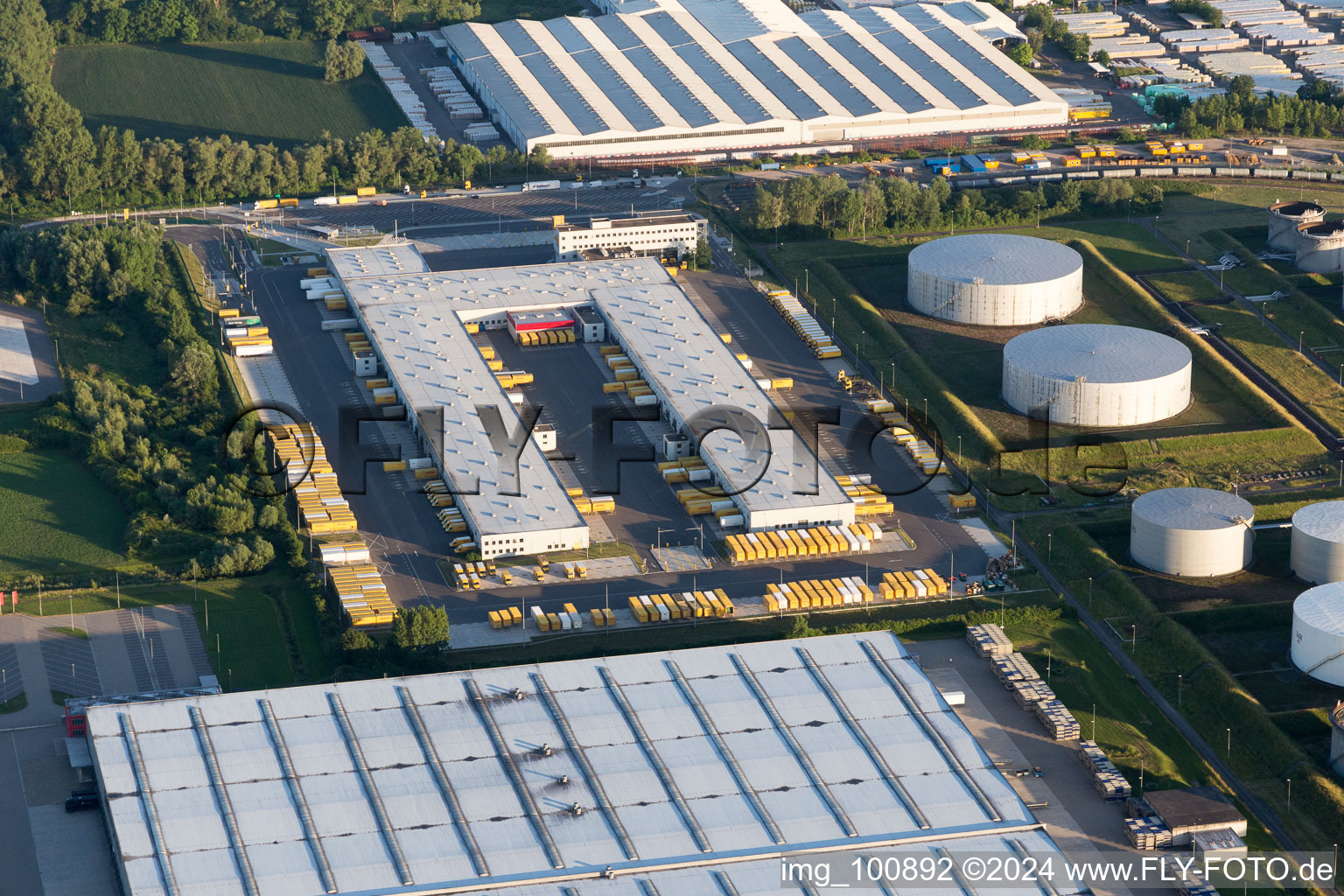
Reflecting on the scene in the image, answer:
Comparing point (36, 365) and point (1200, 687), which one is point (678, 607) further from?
point (36, 365)

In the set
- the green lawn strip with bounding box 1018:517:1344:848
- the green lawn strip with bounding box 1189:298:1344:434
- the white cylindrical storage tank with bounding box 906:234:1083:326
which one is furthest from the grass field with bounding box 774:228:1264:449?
the green lawn strip with bounding box 1018:517:1344:848

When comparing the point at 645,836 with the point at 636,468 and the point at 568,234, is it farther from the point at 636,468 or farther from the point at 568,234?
the point at 568,234

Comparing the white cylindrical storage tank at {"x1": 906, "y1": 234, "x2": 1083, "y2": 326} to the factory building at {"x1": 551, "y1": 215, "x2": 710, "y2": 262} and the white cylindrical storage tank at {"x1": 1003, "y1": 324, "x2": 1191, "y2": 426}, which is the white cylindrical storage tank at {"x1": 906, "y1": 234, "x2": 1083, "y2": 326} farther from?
the factory building at {"x1": 551, "y1": 215, "x2": 710, "y2": 262}

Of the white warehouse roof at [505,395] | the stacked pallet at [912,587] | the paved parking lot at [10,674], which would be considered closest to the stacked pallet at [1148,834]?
the stacked pallet at [912,587]

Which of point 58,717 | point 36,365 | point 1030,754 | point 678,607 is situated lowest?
point 1030,754

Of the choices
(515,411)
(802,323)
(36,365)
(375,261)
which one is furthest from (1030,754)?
(36,365)

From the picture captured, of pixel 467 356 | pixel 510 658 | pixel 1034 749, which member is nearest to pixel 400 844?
pixel 510 658
